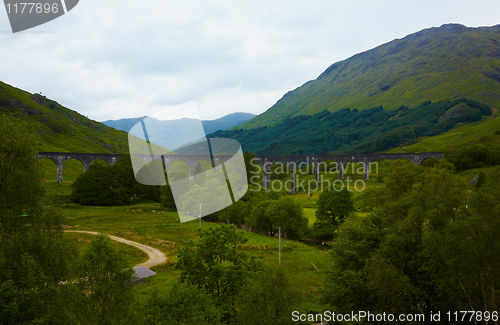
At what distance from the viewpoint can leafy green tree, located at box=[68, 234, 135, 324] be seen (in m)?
15.7

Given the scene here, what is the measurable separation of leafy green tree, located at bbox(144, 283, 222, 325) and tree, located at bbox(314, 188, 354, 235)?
37.1 meters

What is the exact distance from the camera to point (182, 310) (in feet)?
59.7

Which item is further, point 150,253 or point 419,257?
point 150,253

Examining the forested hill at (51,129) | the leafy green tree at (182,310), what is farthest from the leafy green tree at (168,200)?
the forested hill at (51,129)

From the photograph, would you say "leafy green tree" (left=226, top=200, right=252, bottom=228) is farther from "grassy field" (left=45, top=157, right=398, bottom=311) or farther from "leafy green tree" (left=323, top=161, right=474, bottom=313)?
"leafy green tree" (left=323, top=161, right=474, bottom=313)

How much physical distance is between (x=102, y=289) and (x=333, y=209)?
42.7 m

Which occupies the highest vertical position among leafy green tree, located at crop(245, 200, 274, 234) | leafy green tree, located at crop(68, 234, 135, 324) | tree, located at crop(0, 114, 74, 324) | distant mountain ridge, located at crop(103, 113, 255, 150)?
distant mountain ridge, located at crop(103, 113, 255, 150)

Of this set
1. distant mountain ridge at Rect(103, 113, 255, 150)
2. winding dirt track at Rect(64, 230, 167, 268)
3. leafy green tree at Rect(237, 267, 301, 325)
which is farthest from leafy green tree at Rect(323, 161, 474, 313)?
winding dirt track at Rect(64, 230, 167, 268)

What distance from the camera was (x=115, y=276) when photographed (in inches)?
679

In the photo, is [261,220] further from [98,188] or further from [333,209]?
[98,188]

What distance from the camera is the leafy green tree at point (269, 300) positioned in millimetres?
19188

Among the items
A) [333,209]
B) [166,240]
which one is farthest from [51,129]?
[333,209]

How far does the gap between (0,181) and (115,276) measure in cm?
696

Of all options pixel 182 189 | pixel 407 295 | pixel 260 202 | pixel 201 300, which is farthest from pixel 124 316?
pixel 182 189
